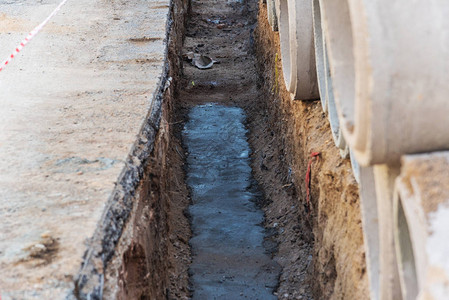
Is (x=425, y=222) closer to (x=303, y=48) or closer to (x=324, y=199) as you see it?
(x=324, y=199)

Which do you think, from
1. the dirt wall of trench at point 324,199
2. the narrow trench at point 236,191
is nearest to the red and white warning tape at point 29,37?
the narrow trench at point 236,191

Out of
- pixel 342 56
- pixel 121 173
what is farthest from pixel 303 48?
pixel 121 173

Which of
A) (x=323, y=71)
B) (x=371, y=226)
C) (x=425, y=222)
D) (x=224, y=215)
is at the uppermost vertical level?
(x=323, y=71)

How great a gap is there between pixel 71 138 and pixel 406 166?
2218 millimetres

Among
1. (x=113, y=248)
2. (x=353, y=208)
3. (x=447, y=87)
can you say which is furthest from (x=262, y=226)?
(x=447, y=87)

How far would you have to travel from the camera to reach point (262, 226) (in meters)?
5.19

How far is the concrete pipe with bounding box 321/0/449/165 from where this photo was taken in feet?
6.35

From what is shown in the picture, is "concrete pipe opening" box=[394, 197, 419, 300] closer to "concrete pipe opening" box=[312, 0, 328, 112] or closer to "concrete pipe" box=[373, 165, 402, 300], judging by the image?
"concrete pipe" box=[373, 165, 402, 300]

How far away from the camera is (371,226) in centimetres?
258

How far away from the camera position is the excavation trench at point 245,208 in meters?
3.34

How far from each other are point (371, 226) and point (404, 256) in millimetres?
398

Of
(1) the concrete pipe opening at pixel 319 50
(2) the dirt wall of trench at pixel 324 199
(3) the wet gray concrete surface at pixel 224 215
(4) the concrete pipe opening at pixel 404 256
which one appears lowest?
(3) the wet gray concrete surface at pixel 224 215

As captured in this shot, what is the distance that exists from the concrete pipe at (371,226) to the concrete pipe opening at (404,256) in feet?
1.12

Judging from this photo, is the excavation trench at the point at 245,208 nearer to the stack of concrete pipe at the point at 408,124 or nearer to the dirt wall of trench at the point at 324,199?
the dirt wall of trench at the point at 324,199
